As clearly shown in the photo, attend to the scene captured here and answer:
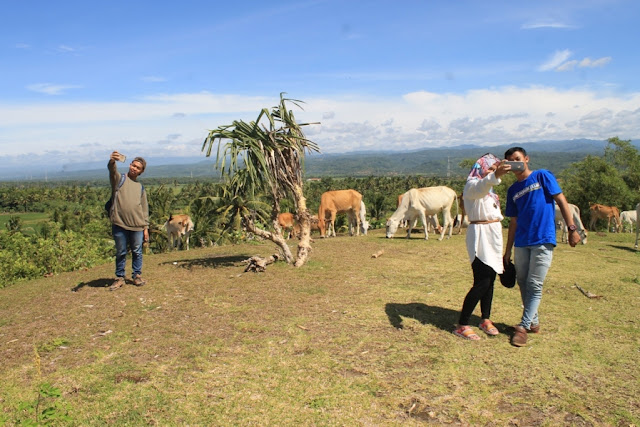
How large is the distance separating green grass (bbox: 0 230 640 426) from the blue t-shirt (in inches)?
52.9

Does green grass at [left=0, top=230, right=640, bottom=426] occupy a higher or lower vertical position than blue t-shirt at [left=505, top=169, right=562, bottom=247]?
lower

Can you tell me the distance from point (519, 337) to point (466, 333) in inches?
24.1

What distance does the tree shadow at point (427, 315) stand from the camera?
19.6 feet

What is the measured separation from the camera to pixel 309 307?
677 cm

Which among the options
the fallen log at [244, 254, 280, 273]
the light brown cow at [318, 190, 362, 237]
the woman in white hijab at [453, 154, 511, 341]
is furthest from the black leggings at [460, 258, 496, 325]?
the light brown cow at [318, 190, 362, 237]

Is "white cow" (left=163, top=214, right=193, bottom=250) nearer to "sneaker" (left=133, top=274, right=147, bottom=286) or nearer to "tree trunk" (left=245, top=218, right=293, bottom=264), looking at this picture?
"tree trunk" (left=245, top=218, right=293, bottom=264)

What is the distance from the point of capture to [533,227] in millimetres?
5133

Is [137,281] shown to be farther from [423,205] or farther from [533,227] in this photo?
[423,205]

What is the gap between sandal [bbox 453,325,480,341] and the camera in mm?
5413

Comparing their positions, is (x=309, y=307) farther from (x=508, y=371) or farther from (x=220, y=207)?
(x=220, y=207)

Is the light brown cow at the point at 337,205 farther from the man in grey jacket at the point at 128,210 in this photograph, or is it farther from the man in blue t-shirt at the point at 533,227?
the man in blue t-shirt at the point at 533,227

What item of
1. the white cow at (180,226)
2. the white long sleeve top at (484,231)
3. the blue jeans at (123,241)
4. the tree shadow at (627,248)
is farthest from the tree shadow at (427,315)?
the white cow at (180,226)

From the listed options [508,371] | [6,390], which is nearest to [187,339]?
[6,390]

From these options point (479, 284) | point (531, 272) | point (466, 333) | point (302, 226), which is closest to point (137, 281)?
point (302, 226)
